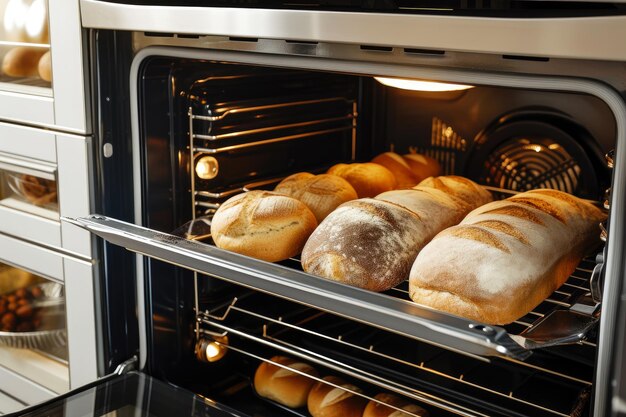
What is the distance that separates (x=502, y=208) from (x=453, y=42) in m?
0.36

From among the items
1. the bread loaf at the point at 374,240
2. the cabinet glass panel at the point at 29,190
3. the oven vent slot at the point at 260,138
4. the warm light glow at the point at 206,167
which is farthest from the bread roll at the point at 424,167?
the cabinet glass panel at the point at 29,190

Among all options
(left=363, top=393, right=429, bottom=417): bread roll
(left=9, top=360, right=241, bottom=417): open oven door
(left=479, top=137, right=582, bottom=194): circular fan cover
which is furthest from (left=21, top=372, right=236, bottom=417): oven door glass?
(left=479, top=137, right=582, bottom=194): circular fan cover

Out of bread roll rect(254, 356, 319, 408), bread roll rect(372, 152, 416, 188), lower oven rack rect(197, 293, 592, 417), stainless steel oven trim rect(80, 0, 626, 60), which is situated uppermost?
stainless steel oven trim rect(80, 0, 626, 60)

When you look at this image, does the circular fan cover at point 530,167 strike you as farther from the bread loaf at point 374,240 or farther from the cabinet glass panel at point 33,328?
the cabinet glass panel at point 33,328

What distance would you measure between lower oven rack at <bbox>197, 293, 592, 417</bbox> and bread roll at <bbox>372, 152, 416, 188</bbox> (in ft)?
1.00

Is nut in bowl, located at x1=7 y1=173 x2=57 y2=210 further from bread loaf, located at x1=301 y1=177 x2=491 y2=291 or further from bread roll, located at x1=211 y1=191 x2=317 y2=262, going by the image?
bread loaf, located at x1=301 y1=177 x2=491 y2=291

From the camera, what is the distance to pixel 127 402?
1.27m

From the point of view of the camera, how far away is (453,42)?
851 millimetres

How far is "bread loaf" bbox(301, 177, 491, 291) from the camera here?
1.08 metres

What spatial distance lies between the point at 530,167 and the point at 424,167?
0.72 feet

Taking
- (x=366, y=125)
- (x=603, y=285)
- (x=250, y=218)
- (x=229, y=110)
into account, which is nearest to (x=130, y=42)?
(x=229, y=110)

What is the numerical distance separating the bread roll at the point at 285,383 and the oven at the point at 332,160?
19 mm

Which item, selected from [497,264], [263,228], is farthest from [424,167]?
[497,264]

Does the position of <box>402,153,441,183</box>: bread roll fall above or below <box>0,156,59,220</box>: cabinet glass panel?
above
